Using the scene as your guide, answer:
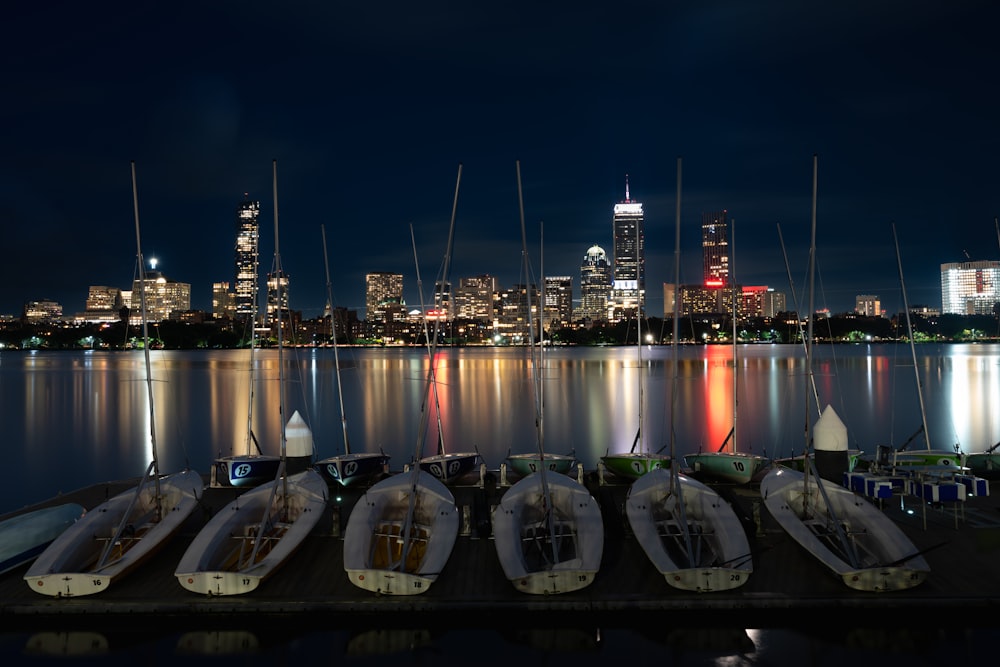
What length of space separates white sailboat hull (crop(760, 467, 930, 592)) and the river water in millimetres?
920

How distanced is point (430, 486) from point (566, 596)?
13.4ft

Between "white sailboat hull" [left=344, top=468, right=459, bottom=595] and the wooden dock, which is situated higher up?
"white sailboat hull" [left=344, top=468, right=459, bottom=595]

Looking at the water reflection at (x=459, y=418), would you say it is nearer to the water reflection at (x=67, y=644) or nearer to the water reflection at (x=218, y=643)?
the water reflection at (x=218, y=643)

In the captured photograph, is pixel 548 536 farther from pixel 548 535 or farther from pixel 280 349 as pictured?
pixel 280 349

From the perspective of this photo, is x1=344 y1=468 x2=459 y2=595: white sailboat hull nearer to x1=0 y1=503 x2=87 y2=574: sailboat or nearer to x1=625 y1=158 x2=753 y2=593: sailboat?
x1=625 y1=158 x2=753 y2=593: sailboat

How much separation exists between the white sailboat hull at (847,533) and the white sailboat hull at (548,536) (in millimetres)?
3847

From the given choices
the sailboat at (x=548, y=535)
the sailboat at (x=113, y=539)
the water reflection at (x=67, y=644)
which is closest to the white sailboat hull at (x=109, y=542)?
the sailboat at (x=113, y=539)

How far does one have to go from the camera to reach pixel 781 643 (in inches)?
499

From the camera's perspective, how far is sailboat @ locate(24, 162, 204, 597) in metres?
13.1

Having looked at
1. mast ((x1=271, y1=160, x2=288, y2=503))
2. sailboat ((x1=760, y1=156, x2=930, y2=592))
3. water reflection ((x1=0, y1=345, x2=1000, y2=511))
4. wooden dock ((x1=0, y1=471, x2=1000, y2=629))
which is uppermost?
mast ((x1=271, y1=160, x2=288, y2=503))

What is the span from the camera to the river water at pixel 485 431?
499 inches

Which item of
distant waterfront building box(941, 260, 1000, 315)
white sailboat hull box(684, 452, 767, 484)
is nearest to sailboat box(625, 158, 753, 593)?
white sailboat hull box(684, 452, 767, 484)

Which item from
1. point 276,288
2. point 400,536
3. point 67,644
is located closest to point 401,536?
point 400,536

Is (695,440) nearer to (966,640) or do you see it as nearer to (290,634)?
(966,640)
